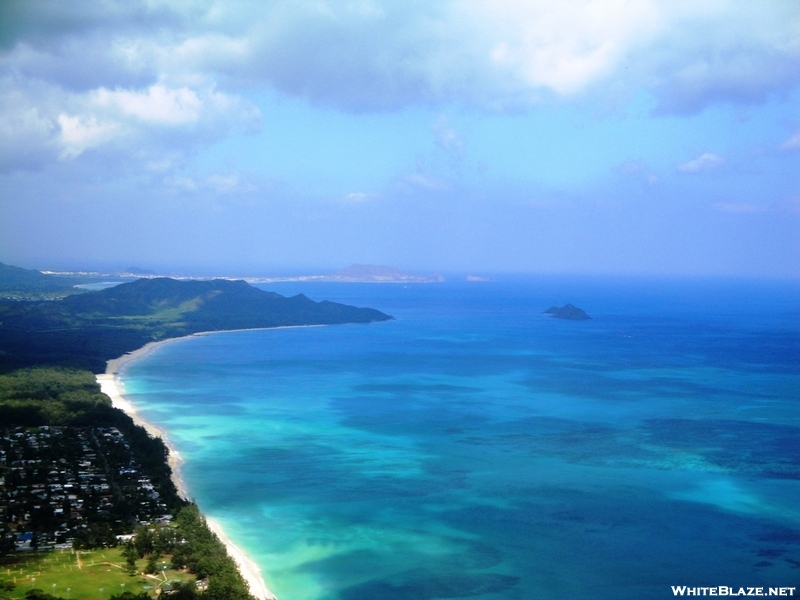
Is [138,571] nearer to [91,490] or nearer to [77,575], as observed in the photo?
[77,575]

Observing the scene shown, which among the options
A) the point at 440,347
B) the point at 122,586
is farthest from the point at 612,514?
the point at 440,347

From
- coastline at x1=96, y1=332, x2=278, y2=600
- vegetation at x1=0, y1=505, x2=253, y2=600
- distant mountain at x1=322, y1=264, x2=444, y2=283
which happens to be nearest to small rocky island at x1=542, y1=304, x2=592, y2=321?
coastline at x1=96, y1=332, x2=278, y2=600

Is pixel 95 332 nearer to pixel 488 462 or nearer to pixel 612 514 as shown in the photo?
pixel 488 462

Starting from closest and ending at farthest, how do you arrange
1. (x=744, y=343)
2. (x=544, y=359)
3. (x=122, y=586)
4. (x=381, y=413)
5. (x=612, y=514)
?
(x=122, y=586), (x=612, y=514), (x=381, y=413), (x=544, y=359), (x=744, y=343)

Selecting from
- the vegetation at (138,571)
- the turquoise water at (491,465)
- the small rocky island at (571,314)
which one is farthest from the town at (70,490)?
the small rocky island at (571,314)

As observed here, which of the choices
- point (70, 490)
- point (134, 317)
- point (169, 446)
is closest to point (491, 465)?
point (169, 446)

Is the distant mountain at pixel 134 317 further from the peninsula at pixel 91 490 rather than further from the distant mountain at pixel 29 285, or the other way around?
the distant mountain at pixel 29 285

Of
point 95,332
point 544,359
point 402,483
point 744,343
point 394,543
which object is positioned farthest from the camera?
point 744,343
